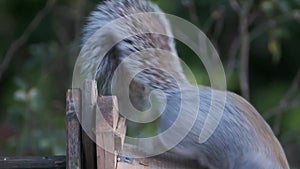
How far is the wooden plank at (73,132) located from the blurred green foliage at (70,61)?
154 cm

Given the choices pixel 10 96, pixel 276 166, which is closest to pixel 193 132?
pixel 276 166

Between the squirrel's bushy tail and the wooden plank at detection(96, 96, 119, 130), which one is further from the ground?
the squirrel's bushy tail

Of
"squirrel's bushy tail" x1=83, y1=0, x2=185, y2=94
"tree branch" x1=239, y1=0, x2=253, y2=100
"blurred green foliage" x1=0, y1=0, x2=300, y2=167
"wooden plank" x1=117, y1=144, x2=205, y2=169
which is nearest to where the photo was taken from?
"wooden plank" x1=117, y1=144, x2=205, y2=169

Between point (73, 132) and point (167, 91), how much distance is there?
1.77 ft

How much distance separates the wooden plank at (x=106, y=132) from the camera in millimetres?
1547

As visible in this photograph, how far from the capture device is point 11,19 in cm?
450

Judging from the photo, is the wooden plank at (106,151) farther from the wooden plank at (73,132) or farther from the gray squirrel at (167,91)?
the gray squirrel at (167,91)

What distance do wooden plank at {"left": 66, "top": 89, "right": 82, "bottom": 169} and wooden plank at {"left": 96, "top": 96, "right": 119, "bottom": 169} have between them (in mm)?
38

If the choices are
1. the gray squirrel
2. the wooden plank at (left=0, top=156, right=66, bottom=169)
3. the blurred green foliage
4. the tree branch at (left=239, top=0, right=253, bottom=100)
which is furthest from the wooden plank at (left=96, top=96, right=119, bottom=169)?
the tree branch at (left=239, top=0, right=253, bottom=100)

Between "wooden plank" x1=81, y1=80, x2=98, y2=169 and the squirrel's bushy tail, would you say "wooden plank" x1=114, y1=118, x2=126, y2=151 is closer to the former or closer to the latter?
"wooden plank" x1=81, y1=80, x2=98, y2=169

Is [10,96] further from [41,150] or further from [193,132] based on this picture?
[193,132]

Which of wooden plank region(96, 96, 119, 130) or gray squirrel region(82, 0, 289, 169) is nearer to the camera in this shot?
wooden plank region(96, 96, 119, 130)

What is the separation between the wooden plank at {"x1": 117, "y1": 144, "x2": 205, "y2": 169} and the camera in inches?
66.1

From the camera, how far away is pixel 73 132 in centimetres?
157
